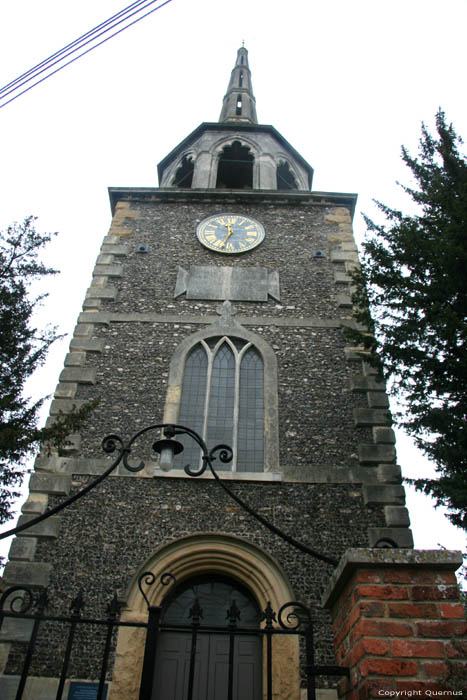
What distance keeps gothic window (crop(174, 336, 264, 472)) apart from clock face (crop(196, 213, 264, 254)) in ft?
10.3

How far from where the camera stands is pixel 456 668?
3.17 meters

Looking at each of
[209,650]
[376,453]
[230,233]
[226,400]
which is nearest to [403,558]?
[209,650]

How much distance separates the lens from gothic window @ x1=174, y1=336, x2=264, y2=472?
980 centimetres

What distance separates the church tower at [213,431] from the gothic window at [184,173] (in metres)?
3.55

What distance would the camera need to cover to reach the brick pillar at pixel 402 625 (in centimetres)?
316

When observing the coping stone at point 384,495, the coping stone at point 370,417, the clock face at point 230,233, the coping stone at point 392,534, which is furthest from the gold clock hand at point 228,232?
the coping stone at point 392,534

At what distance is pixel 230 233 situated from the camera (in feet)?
45.9

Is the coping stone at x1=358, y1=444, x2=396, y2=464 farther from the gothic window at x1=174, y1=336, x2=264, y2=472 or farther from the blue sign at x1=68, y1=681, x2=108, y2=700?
the blue sign at x1=68, y1=681, x2=108, y2=700

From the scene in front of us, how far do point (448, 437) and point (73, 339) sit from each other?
712cm

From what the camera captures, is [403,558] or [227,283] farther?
[227,283]

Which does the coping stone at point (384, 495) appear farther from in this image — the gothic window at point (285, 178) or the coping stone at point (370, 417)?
the gothic window at point (285, 178)

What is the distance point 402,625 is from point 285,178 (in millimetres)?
16923

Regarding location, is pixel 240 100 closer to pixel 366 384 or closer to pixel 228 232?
pixel 228 232

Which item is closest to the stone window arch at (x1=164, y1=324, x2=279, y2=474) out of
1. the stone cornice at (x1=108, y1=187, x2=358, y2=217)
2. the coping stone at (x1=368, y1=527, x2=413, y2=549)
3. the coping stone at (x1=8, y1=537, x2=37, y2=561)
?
the coping stone at (x1=368, y1=527, x2=413, y2=549)
